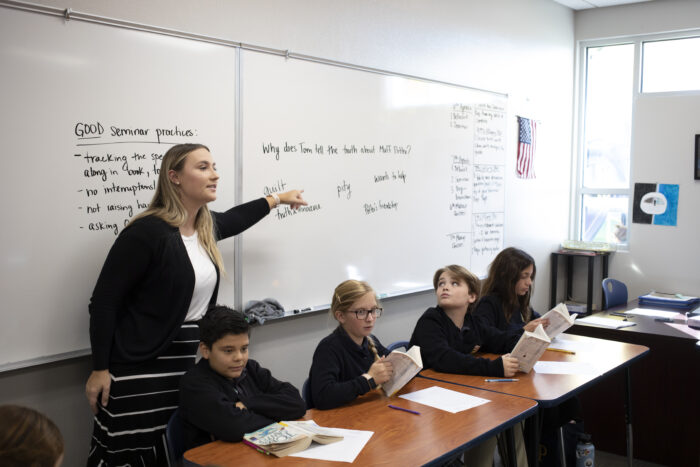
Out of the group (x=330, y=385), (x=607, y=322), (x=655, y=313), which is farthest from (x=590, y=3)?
(x=330, y=385)

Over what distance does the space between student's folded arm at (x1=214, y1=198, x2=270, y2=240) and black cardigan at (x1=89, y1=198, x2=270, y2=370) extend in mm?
323

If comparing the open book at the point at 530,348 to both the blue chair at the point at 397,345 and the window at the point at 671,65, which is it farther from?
the window at the point at 671,65

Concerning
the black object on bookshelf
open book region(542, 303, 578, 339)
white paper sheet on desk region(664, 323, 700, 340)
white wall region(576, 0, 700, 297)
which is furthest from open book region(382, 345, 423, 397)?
white wall region(576, 0, 700, 297)

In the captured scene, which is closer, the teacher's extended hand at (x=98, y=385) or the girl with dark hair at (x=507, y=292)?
the teacher's extended hand at (x=98, y=385)

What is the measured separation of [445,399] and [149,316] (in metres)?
1.14

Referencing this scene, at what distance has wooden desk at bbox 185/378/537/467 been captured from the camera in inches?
72.6

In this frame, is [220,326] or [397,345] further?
[397,345]

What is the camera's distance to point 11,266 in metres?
2.33

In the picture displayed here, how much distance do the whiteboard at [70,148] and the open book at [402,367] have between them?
3.95 feet

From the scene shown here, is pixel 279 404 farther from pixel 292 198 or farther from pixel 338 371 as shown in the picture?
pixel 292 198

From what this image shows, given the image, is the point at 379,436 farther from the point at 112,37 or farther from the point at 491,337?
the point at 112,37

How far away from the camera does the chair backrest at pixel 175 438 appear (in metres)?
2.07

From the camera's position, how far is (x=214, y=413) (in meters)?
1.97

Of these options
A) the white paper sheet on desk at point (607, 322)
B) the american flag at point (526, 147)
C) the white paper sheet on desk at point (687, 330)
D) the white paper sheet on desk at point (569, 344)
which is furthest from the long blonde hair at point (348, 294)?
the american flag at point (526, 147)
